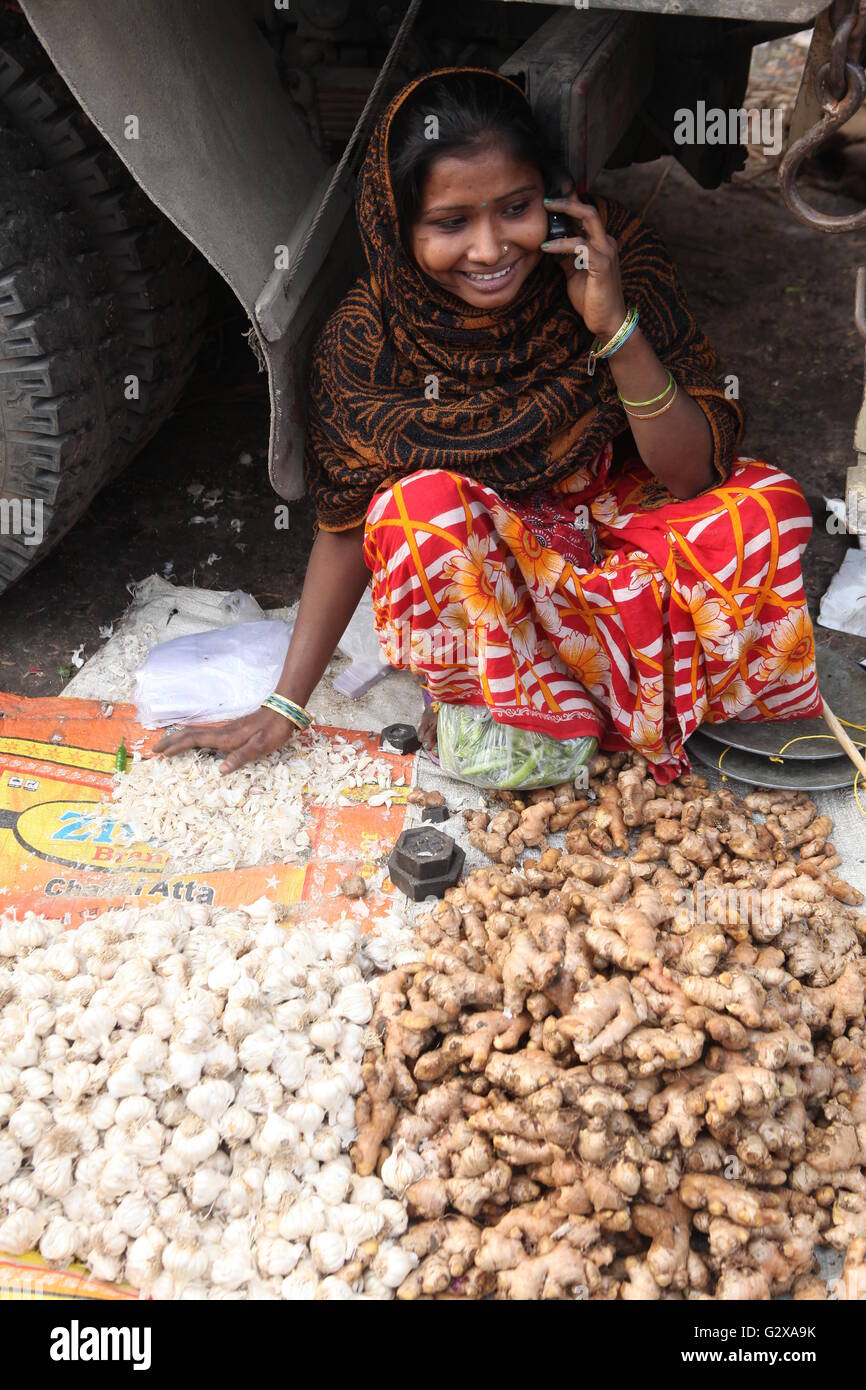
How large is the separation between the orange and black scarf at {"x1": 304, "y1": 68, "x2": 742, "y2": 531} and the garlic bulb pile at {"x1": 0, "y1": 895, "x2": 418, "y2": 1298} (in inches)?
36.2

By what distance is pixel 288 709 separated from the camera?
2299mm

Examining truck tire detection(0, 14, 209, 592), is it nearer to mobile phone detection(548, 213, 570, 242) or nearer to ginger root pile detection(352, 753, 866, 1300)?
mobile phone detection(548, 213, 570, 242)

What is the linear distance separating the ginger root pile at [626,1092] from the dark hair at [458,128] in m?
1.19

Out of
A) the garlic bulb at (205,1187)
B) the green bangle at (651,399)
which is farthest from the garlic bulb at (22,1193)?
the green bangle at (651,399)

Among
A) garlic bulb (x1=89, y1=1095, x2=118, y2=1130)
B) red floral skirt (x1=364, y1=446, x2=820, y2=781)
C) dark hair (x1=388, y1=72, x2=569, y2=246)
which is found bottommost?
garlic bulb (x1=89, y1=1095, x2=118, y2=1130)

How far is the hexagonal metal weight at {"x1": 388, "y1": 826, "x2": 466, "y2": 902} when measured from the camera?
6.57ft

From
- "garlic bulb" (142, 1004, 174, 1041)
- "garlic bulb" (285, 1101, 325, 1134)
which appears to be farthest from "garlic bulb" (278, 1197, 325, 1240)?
"garlic bulb" (142, 1004, 174, 1041)

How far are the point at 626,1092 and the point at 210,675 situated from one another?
4.42ft

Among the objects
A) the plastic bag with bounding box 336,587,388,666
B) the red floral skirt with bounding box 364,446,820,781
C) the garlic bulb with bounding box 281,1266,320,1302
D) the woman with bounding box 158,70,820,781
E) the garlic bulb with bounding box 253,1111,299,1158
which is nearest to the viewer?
the garlic bulb with bounding box 281,1266,320,1302

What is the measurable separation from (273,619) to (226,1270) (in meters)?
1.56

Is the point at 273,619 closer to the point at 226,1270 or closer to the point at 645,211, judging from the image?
the point at 226,1270

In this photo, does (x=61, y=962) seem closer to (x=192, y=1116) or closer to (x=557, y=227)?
(x=192, y=1116)

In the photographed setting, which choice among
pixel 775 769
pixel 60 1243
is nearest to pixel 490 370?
pixel 775 769

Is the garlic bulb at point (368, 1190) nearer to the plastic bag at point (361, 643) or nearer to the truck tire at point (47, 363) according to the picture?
the plastic bag at point (361, 643)
